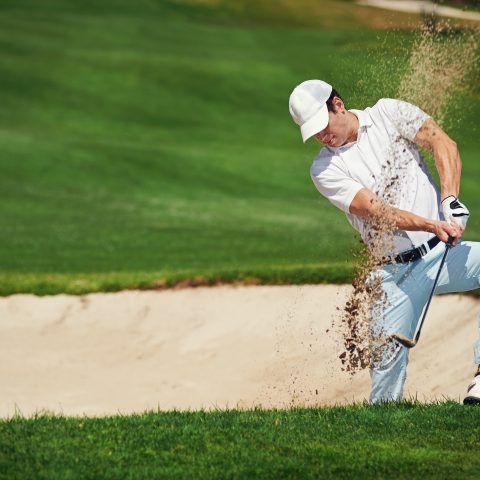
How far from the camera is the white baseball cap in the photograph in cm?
722

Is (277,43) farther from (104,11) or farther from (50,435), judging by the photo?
(50,435)

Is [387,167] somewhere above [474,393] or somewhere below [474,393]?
above

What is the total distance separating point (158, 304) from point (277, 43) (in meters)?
25.2

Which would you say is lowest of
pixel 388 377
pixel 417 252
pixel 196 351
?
pixel 196 351

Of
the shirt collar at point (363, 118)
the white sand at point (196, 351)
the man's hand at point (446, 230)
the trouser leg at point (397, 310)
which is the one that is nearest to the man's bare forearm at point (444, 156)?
the man's hand at point (446, 230)

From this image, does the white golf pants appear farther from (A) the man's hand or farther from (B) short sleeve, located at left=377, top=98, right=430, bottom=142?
(B) short sleeve, located at left=377, top=98, right=430, bottom=142

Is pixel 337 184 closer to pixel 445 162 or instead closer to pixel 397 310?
pixel 445 162

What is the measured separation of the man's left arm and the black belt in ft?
1.11

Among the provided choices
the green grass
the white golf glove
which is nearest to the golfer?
the white golf glove

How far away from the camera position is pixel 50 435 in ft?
22.0

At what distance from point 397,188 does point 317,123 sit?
2.19ft

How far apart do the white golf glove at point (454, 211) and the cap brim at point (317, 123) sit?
90 centimetres

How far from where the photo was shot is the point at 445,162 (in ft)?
23.8

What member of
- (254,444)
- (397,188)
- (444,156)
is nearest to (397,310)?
(397,188)
